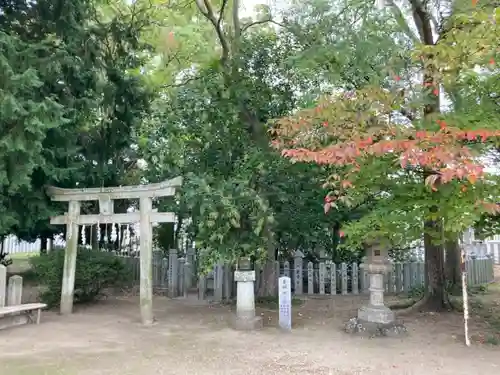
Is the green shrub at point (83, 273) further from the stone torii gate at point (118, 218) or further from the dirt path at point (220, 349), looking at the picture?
the dirt path at point (220, 349)

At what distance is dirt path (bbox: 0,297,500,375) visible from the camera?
17.6 feet

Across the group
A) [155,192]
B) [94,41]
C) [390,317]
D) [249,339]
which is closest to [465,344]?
[390,317]

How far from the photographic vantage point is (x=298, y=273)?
11305 millimetres

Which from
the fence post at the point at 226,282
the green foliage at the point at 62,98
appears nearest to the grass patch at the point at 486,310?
the fence post at the point at 226,282

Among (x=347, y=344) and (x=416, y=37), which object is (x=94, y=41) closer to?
(x=416, y=37)

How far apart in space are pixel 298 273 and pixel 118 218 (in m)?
4.97

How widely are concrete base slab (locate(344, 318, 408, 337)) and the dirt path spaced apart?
17 centimetres

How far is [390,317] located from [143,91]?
729 cm

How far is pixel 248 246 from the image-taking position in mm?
7715

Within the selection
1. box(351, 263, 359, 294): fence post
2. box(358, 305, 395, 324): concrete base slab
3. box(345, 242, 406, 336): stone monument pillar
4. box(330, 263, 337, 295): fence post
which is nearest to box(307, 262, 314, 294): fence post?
box(330, 263, 337, 295): fence post

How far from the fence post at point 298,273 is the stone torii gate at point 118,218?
4.44 m

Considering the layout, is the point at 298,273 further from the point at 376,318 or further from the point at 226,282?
the point at 376,318

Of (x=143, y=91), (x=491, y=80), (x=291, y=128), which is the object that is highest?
(x=143, y=91)

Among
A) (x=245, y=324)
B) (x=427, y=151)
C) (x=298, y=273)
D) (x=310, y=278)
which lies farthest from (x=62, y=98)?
(x=427, y=151)
